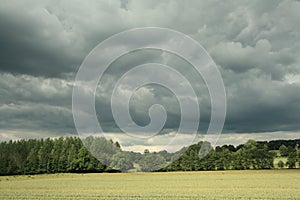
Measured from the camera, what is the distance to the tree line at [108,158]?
352ft

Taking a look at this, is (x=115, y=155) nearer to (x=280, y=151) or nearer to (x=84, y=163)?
(x=84, y=163)

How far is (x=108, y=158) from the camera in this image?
11069cm

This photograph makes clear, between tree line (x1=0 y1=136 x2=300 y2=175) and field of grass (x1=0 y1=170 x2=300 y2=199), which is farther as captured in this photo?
tree line (x1=0 y1=136 x2=300 y2=175)

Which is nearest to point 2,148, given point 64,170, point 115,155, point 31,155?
point 31,155

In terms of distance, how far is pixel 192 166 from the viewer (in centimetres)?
11544

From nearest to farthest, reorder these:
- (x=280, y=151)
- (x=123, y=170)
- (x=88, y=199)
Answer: (x=88, y=199) < (x=123, y=170) < (x=280, y=151)

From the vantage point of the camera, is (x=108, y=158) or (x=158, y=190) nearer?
(x=158, y=190)

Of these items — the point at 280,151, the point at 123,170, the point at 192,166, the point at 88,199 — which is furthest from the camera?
the point at 280,151

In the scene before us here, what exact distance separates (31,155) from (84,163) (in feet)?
58.0

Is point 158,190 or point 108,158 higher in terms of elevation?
point 108,158

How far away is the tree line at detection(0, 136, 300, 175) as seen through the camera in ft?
352

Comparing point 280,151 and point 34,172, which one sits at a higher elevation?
point 280,151

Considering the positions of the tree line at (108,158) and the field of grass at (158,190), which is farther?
the tree line at (108,158)

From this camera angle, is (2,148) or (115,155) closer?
(115,155)
